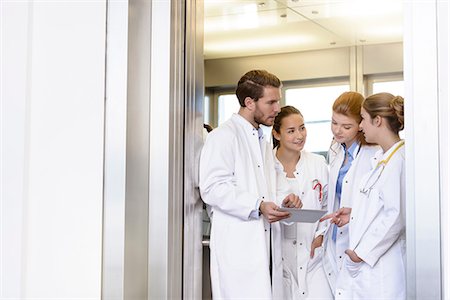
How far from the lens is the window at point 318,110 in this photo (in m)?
2.46

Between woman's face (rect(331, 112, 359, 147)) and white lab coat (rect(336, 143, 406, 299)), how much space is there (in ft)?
0.56

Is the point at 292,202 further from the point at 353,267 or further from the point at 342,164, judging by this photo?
the point at 353,267

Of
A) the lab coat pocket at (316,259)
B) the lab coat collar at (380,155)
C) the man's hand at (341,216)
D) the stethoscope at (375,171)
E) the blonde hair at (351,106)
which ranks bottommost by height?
the lab coat pocket at (316,259)

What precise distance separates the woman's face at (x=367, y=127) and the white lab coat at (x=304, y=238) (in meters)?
0.18

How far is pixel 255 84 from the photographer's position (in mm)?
2625

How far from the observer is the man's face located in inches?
102

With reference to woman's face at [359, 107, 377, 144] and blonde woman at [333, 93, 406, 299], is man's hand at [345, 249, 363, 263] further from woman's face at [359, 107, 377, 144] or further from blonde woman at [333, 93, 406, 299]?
woman's face at [359, 107, 377, 144]

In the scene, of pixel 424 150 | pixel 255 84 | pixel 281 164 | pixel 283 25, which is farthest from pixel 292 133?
pixel 424 150

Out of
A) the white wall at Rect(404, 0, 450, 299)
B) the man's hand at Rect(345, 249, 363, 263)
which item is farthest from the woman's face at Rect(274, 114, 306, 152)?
the white wall at Rect(404, 0, 450, 299)

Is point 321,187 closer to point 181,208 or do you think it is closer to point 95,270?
point 181,208

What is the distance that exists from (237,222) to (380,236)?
1.74 feet

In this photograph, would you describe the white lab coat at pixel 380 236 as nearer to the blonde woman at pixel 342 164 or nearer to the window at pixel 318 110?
the blonde woman at pixel 342 164

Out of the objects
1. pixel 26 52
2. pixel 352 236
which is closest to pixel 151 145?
pixel 26 52

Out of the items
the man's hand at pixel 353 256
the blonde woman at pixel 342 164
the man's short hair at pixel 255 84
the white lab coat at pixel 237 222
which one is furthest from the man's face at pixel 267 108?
the man's hand at pixel 353 256
